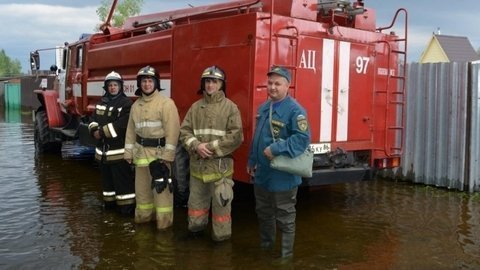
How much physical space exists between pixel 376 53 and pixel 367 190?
2.70m

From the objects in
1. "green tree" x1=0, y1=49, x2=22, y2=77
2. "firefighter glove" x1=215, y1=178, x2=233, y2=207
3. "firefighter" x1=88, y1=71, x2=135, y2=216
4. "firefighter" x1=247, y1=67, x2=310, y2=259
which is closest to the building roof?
"firefighter" x1=88, y1=71, x2=135, y2=216

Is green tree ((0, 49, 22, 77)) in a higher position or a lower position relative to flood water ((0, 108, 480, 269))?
higher

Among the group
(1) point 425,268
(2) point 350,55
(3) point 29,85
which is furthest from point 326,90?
(3) point 29,85

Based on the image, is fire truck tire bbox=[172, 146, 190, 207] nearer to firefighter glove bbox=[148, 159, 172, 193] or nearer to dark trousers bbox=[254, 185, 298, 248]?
firefighter glove bbox=[148, 159, 172, 193]

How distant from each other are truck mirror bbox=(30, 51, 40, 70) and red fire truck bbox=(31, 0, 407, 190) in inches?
191

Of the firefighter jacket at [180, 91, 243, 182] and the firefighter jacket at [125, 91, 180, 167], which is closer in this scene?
the firefighter jacket at [180, 91, 243, 182]

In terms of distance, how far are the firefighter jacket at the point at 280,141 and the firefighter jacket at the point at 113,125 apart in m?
2.14

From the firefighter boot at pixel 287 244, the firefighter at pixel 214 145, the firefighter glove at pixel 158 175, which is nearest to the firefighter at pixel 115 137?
the firefighter glove at pixel 158 175

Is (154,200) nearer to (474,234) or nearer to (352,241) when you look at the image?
(352,241)

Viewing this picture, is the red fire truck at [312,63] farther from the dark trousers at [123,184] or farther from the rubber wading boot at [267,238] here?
the dark trousers at [123,184]

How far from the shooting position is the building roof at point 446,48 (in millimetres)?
33912

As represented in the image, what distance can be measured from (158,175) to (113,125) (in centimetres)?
106

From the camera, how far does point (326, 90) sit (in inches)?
233

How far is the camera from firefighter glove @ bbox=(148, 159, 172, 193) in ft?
18.2
